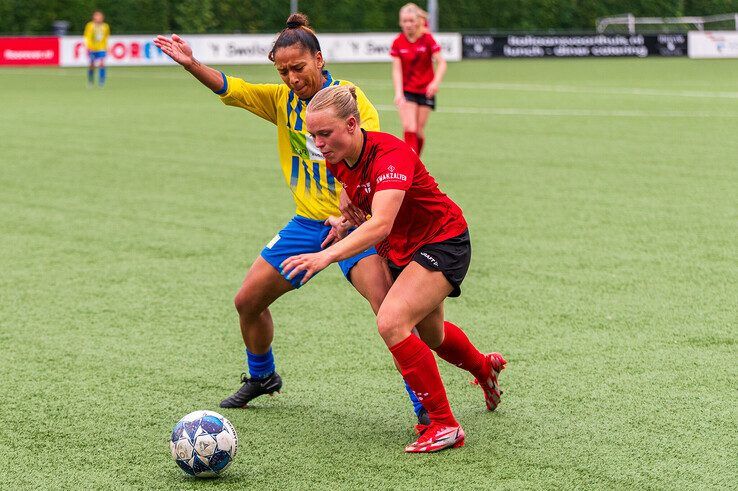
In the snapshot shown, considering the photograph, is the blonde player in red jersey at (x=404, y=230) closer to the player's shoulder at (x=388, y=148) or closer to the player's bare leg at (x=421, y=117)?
the player's shoulder at (x=388, y=148)

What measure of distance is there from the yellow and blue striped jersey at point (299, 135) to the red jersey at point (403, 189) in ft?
1.43

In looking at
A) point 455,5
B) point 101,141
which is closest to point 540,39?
point 455,5

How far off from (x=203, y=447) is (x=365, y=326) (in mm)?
2713

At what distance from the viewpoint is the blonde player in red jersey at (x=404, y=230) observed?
4938mm

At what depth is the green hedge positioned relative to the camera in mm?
46219

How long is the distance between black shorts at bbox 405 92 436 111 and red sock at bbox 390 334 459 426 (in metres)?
9.92

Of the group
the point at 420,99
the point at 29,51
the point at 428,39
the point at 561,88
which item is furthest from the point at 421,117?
the point at 29,51

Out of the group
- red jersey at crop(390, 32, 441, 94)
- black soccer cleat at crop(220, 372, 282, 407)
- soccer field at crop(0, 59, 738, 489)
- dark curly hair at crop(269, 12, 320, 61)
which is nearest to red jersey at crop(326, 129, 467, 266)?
dark curly hair at crop(269, 12, 320, 61)

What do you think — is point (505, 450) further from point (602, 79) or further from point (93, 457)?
point (602, 79)

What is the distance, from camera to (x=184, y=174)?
14625 millimetres

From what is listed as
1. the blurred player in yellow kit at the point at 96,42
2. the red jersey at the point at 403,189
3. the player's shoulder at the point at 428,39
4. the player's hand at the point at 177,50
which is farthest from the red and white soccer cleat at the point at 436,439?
the blurred player in yellow kit at the point at 96,42

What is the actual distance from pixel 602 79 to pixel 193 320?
25.0m

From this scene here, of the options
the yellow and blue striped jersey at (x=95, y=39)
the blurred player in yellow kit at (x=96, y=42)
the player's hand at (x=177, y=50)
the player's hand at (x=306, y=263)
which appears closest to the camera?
the player's hand at (x=306, y=263)

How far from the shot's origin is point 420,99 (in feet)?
49.2
